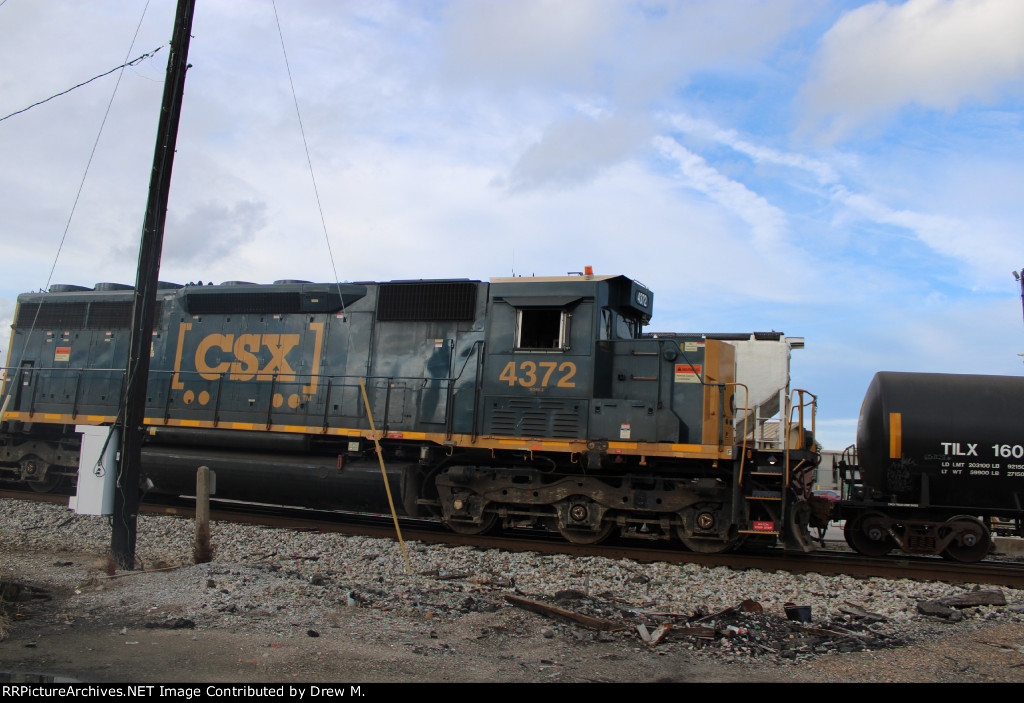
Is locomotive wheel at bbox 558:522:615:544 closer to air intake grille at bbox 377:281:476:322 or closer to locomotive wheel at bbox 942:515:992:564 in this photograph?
air intake grille at bbox 377:281:476:322

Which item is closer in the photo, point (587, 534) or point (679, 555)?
point (679, 555)

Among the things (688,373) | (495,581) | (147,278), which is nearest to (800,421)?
(688,373)

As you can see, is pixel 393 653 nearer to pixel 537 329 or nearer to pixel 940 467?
pixel 537 329

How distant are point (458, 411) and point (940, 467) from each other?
23.3 ft

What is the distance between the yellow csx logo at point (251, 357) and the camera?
12391 millimetres

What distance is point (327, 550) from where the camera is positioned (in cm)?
973

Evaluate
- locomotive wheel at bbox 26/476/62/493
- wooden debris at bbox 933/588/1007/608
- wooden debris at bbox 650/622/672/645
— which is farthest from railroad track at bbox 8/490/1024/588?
wooden debris at bbox 650/622/672/645

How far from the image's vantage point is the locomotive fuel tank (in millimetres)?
10305

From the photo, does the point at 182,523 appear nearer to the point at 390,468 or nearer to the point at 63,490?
the point at 390,468

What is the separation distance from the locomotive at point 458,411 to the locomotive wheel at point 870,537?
75 centimetres

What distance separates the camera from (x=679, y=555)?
979cm

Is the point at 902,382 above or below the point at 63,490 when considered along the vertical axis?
above

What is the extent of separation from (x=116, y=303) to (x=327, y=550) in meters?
7.84

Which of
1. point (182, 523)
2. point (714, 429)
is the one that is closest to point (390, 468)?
point (182, 523)
